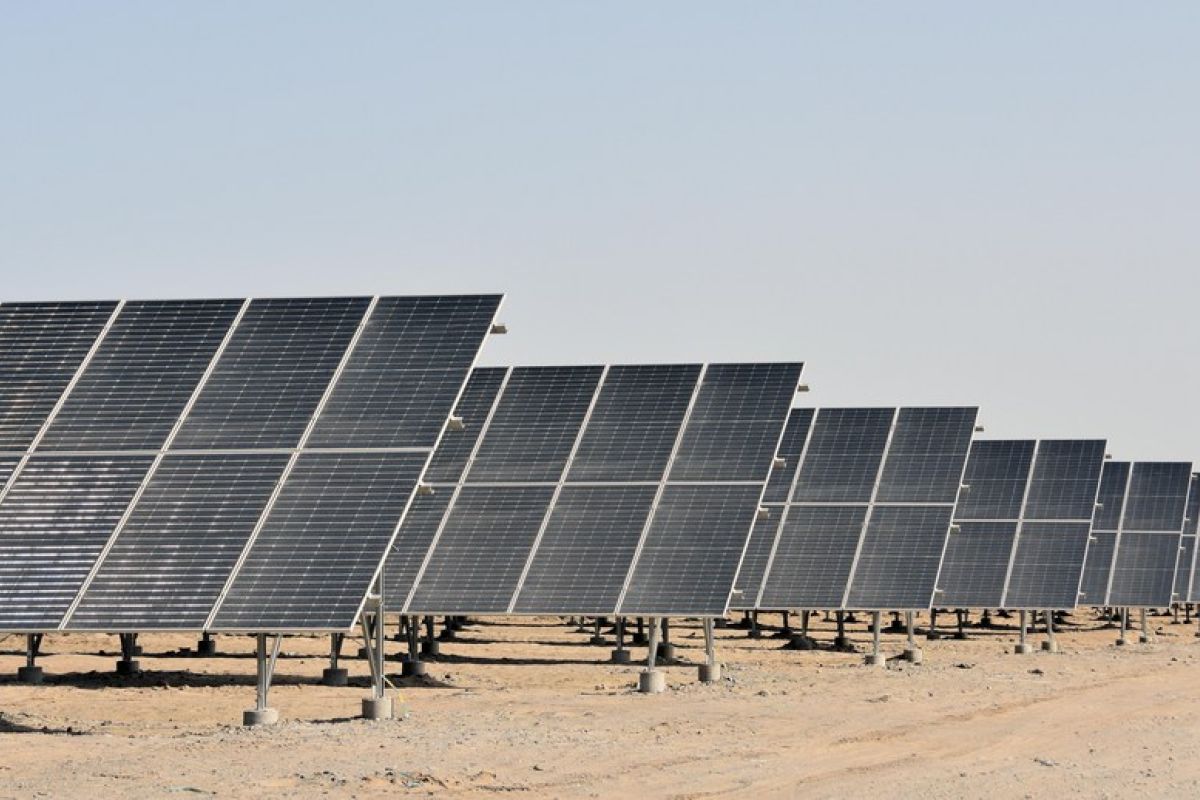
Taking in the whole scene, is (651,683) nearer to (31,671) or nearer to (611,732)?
(611,732)

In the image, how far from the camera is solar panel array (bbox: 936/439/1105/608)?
40.3m

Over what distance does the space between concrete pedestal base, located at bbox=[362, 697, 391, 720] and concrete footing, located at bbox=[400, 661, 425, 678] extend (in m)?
7.79

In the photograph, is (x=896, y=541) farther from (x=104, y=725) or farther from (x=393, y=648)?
(x=104, y=725)

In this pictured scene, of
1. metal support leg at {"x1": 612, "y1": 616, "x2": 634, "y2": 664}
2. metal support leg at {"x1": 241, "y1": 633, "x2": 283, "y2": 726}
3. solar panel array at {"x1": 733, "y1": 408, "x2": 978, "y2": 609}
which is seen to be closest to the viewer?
metal support leg at {"x1": 241, "y1": 633, "x2": 283, "y2": 726}

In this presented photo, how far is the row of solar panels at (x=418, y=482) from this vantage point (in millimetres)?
19547

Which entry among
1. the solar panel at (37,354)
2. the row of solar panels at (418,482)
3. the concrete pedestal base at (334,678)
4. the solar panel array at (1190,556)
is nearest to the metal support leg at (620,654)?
the row of solar panels at (418,482)

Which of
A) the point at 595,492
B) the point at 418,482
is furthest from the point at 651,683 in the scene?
the point at 418,482

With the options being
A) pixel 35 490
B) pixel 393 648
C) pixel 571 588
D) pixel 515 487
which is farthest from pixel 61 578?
pixel 393 648

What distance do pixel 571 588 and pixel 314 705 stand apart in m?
4.60

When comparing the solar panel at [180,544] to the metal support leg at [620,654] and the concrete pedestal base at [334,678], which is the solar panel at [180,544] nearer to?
the concrete pedestal base at [334,678]

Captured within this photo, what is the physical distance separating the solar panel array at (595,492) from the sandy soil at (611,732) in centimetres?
145

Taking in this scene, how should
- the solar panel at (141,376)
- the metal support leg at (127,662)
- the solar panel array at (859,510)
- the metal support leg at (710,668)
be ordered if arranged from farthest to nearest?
the solar panel array at (859,510), the metal support leg at (127,662), the metal support leg at (710,668), the solar panel at (141,376)

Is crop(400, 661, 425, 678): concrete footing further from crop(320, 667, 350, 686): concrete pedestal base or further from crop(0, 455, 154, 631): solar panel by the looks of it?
crop(0, 455, 154, 631): solar panel

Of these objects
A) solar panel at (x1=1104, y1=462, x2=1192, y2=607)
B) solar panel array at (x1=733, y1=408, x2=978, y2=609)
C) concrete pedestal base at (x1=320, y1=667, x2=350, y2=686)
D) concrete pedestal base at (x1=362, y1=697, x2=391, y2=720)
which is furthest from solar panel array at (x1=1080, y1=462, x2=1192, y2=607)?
concrete pedestal base at (x1=362, y1=697, x2=391, y2=720)
